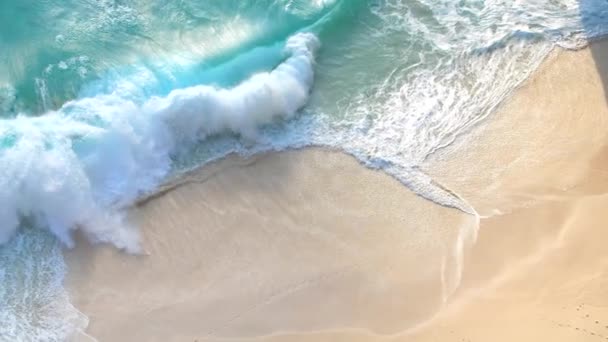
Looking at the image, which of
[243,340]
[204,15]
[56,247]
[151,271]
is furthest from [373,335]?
[204,15]

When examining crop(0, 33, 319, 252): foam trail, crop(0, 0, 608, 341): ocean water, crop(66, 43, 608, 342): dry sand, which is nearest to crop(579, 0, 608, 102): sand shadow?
crop(0, 0, 608, 341): ocean water

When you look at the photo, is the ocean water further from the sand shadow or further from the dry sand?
the dry sand

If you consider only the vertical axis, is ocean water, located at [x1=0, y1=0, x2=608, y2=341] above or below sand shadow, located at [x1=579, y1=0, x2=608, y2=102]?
above

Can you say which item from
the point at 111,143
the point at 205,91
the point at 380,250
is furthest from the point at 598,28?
the point at 111,143

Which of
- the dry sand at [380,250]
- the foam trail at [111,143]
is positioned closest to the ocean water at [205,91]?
the foam trail at [111,143]

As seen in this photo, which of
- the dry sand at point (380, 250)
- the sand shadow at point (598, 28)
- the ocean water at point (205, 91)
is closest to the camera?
the dry sand at point (380, 250)

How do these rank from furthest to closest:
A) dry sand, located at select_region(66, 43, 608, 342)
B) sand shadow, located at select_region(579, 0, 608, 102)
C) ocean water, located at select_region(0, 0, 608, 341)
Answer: sand shadow, located at select_region(579, 0, 608, 102)
ocean water, located at select_region(0, 0, 608, 341)
dry sand, located at select_region(66, 43, 608, 342)

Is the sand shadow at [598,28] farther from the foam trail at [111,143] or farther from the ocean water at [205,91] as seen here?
the foam trail at [111,143]
